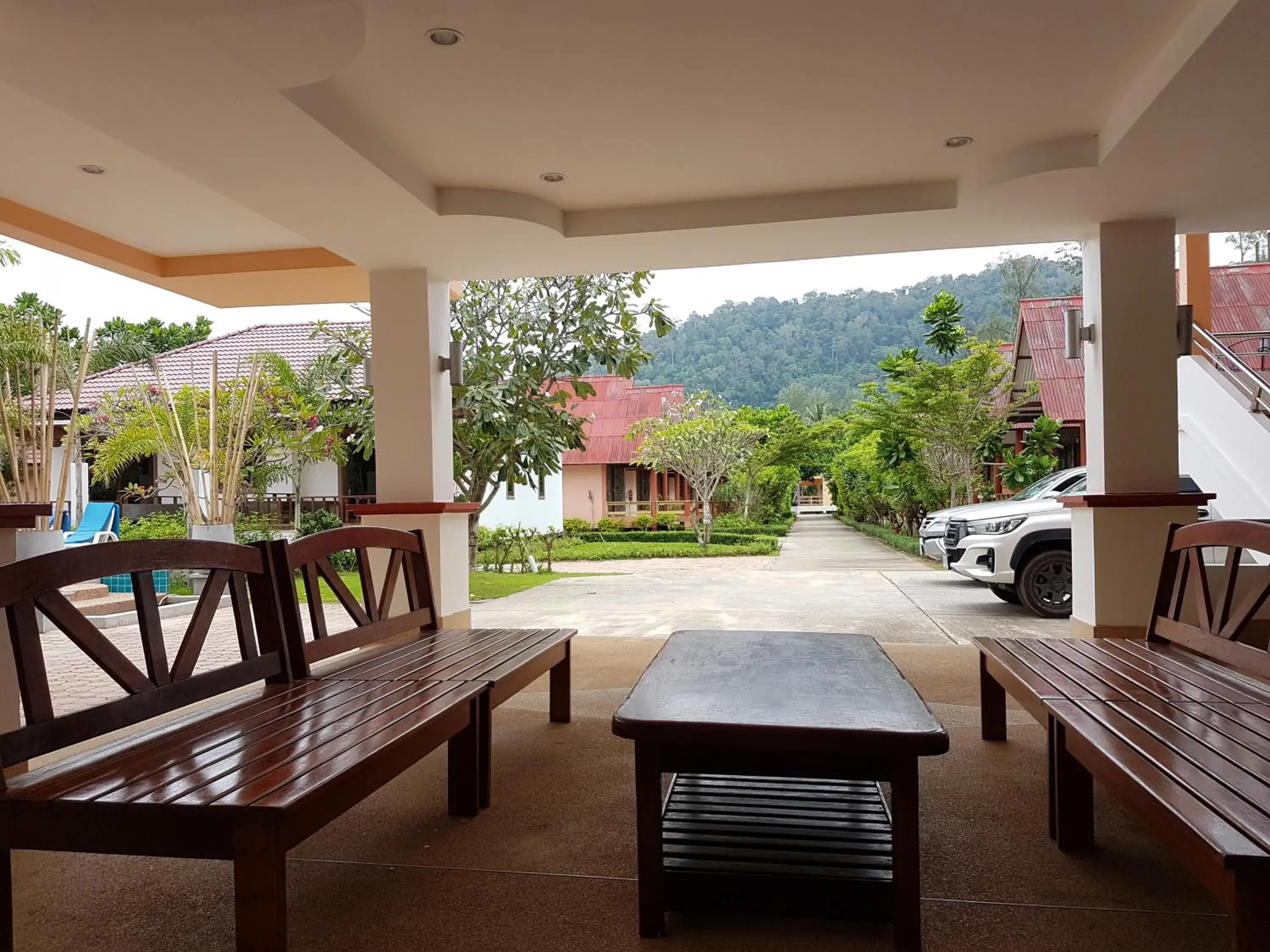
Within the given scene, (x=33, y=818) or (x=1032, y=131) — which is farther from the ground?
(x=1032, y=131)

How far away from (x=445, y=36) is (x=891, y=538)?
1662cm

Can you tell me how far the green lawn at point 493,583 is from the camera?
10.1m

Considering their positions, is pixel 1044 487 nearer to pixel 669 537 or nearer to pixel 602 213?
pixel 602 213

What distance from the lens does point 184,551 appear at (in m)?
2.55

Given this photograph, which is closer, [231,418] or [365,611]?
[365,611]

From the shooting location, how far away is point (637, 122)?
453 cm

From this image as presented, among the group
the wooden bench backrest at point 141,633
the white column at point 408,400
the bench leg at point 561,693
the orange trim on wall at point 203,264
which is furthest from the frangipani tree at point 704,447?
the wooden bench backrest at point 141,633

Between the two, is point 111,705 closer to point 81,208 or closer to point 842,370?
point 81,208

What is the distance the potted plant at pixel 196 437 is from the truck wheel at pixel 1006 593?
6.99 m

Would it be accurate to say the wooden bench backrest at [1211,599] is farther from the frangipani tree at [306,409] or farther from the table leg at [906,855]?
the frangipani tree at [306,409]

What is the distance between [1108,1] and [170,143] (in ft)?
13.0

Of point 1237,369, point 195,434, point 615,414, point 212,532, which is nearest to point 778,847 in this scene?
point 212,532

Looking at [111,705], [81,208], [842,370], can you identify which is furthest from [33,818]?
[842,370]

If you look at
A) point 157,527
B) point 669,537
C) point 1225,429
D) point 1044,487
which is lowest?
point 669,537
